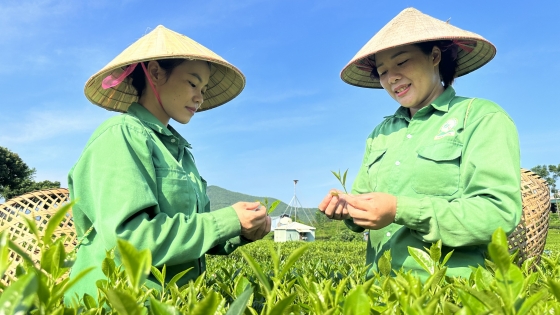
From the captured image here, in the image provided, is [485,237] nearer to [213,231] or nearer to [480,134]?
[480,134]

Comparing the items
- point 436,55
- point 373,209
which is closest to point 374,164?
point 436,55

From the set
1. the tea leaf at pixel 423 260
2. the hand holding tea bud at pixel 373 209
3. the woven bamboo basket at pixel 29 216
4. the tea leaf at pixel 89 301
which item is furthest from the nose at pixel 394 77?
the woven bamboo basket at pixel 29 216

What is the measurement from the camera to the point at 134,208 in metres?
1.41

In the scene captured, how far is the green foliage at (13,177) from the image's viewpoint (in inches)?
1113

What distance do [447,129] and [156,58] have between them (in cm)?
126

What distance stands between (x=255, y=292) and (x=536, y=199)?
201 centimetres

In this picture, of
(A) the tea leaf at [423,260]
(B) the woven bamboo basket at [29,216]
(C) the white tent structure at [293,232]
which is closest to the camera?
(A) the tea leaf at [423,260]

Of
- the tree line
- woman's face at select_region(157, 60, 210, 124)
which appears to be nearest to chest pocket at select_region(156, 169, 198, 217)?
woman's face at select_region(157, 60, 210, 124)

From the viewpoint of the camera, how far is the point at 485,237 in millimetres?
1587

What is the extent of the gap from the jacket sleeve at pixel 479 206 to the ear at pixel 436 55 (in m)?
0.54

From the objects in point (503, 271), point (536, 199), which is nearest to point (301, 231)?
point (536, 199)

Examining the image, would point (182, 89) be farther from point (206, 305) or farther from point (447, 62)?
point (206, 305)

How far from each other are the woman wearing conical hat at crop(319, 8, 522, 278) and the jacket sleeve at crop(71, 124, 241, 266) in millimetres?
475

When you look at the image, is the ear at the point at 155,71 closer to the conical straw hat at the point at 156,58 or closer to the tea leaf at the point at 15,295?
the conical straw hat at the point at 156,58
